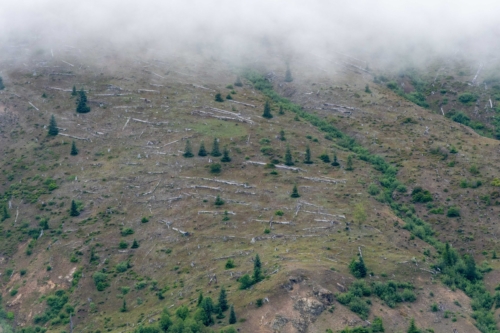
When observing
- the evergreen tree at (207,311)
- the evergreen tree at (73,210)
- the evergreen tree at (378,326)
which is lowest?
the evergreen tree at (73,210)

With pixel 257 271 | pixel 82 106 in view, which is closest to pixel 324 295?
pixel 257 271

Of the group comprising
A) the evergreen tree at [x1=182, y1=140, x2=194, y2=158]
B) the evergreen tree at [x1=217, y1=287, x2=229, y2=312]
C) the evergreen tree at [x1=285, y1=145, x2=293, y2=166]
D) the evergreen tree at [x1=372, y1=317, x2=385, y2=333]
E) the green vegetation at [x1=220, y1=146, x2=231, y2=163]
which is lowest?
the evergreen tree at [x1=217, y1=287, x2=229, y2=312]

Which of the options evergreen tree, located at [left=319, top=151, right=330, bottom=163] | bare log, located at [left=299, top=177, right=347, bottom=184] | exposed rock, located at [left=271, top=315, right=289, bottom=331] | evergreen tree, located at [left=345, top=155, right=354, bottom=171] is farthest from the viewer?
evergreen tree, located at [left=319, top=151, right=330, bottom=163]

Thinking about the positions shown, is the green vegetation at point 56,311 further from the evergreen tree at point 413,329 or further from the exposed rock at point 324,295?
the evergreen tree at point 413,329

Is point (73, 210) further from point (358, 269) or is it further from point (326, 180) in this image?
point (358, 269)

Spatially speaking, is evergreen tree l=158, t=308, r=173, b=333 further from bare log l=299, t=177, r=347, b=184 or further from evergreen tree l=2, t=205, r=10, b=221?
evergreen tree l=2, t=205, r=10, b=221

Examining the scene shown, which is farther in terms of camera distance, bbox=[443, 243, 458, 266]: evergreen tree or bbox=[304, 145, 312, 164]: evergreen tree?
bbox=[304, 145, 312, 164]: evergreen tree

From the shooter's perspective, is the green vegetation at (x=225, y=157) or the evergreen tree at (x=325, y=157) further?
the evergreen tree at (x=325, y=157)

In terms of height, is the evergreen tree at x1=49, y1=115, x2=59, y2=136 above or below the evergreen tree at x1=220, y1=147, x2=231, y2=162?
below

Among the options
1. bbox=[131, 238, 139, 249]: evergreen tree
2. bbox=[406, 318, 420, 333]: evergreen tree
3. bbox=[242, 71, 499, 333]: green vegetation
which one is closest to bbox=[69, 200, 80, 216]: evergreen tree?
bbox=[131, 238, 139, 249]: evergreen tree

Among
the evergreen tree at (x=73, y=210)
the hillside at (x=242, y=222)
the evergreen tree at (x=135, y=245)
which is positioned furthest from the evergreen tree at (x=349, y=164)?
the evergreen tree at (x=73, y=210)
